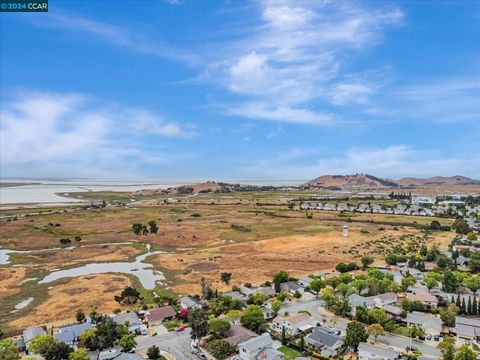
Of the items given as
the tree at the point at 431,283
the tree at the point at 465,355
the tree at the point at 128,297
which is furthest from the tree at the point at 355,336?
the tree at the point at 128,297

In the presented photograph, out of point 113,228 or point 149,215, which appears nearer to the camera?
point 113,228

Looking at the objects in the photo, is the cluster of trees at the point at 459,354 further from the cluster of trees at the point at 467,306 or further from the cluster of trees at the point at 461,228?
the cluster of trees at the point at 461,228

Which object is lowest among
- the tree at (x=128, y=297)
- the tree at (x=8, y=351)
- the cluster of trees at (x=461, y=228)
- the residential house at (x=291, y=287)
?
the tree at (x=128, y=297)

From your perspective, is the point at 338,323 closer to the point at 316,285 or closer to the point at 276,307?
the point at 276,307

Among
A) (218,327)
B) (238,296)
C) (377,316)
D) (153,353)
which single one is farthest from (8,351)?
(377,316)

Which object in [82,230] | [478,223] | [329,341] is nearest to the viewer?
[329,341]

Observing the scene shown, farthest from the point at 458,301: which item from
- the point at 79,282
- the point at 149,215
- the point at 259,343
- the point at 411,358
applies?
the point at 149,215

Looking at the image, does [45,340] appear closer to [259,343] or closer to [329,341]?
[259,343]
